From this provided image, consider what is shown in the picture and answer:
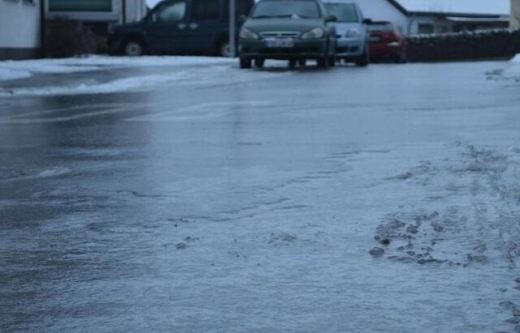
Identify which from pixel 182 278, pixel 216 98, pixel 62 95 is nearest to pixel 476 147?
pixel 182 278

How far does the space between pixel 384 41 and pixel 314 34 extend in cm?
1202

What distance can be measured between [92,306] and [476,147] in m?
5.34

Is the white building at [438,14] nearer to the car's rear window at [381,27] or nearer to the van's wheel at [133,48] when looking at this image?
the car's rear window at [381,27]

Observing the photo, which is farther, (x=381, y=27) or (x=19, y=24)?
(x=381, y=27)

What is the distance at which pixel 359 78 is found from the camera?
2231cm

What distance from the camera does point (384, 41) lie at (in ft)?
129

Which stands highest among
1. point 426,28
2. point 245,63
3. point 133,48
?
point 245,63

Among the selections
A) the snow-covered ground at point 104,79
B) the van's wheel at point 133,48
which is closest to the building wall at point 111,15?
the van's wheel at point 133,48

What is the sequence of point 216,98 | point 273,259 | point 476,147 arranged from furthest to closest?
point 216,98, point 476,147, point 273,259

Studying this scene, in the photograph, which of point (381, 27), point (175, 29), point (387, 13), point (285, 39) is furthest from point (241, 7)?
point (387, 13)

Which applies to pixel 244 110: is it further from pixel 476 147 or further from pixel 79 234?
pixel 79 234

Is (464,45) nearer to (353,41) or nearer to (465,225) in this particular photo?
(353,41)

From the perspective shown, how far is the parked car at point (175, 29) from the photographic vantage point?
39188 millimetres

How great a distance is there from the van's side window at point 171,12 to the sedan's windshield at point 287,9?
1000 centimetres
